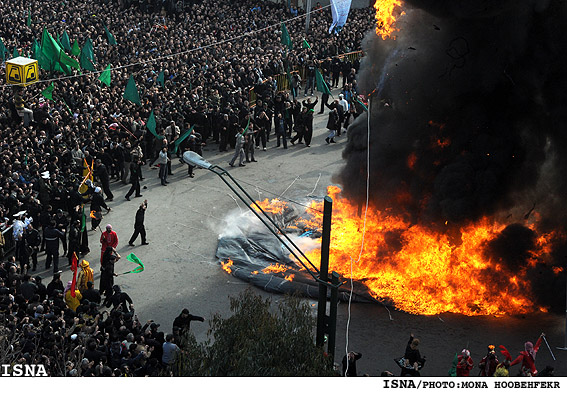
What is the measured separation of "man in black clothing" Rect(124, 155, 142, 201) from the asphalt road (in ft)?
0.82

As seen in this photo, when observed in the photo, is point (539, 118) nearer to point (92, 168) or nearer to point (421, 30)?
point (421, 30)

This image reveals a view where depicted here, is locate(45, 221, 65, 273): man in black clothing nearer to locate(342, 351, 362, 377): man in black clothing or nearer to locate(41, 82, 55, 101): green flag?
locate(41, 82, 55, 101): green flag

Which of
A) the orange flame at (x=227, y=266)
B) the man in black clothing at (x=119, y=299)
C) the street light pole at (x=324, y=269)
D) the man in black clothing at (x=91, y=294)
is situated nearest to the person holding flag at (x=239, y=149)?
the orange flame at (x=227, y=266)

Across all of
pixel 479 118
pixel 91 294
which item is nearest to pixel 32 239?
pixel 91 294

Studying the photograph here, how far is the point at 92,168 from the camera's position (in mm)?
23078

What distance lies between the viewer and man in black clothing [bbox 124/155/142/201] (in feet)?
76.0

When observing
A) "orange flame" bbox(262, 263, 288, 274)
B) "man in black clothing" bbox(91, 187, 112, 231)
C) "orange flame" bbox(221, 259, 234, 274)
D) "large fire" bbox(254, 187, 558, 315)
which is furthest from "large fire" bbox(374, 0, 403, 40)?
"man in black clothing" bbox(91, 187, 112, 231)

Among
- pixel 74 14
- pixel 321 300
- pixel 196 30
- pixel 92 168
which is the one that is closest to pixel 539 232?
pixel 321 300

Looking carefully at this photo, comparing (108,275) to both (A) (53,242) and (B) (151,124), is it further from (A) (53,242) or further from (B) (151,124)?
(B) (151,124)

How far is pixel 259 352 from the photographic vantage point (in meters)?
11.8

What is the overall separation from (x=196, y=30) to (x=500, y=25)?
23161 mm

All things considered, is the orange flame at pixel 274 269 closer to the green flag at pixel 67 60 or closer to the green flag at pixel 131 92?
the green flag at pixel 131 92

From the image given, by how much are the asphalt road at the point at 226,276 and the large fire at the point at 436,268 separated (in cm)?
41

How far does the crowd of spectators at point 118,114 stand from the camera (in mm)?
14789
